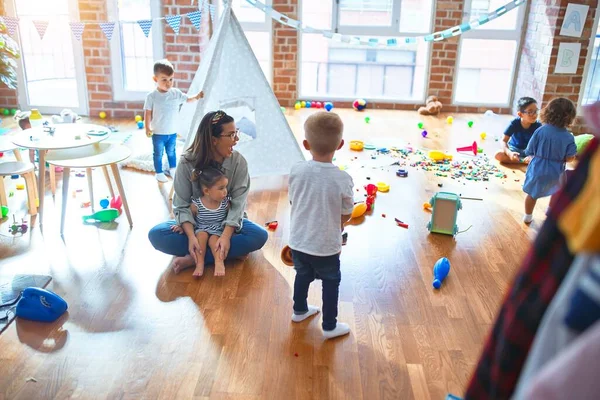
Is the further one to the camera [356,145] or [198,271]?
[356,145]

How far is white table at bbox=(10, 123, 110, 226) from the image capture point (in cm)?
289

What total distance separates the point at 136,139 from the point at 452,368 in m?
3.61

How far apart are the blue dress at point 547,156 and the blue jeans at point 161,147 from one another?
2.31 metres

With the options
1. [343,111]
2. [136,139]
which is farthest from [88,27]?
[343,111]

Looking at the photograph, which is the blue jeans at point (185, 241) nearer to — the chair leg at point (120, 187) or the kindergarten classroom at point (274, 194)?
the kindergarten classroom at point (274, 194)

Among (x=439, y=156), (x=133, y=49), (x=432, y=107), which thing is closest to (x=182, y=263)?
(x=439, y=156)

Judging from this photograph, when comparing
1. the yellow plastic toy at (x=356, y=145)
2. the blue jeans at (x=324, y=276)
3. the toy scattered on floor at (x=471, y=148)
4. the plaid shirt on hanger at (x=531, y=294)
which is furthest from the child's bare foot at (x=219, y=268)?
the toy scattered on floor at (x=471, y=148)

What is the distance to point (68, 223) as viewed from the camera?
3160mm

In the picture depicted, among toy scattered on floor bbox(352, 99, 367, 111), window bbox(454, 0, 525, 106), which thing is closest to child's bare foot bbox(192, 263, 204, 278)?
toy scattered on floor bbox(352, 99, 367, 111)

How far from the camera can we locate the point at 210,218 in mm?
2662

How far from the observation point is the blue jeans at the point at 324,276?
207 cm

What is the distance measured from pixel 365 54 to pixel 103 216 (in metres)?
3.85

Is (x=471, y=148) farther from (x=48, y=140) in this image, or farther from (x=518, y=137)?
(x=48, y=140)

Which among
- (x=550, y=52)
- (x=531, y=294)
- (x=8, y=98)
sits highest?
(x=550, y=52)
